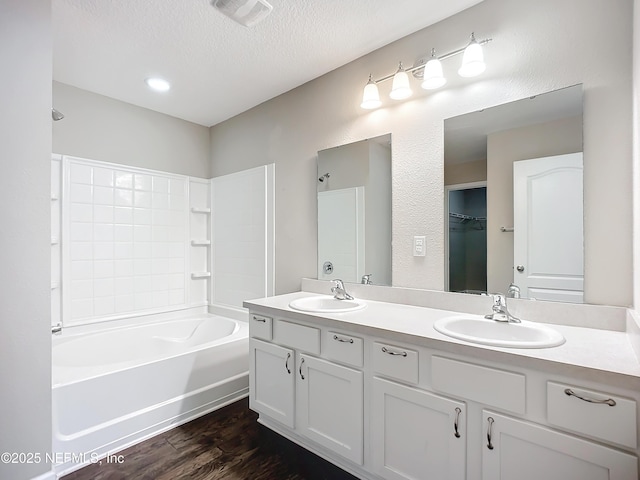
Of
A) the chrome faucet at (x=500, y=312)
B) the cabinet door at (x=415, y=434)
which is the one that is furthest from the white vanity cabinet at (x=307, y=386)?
the chrome faucet at (x=500, y=312)

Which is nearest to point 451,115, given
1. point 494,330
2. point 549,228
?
point 549,228

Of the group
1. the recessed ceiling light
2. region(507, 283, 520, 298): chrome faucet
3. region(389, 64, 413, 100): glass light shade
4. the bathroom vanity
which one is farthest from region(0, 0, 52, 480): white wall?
Result: region(507, 283, 520, 298): chrome faucet

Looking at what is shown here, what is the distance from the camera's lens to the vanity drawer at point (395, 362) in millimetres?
1412

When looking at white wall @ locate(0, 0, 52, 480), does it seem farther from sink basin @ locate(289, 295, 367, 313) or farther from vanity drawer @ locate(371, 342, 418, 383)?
vanity drawer @ locate(371, 342, 418, 383)

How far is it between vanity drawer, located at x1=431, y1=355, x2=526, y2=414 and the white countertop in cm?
5

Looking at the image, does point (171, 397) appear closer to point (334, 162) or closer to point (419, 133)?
point (334, 162)

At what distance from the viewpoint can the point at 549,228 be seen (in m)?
1.59

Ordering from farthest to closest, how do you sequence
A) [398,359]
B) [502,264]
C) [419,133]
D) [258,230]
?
[258,230] < [419,133] < [502,264] < [398,359]

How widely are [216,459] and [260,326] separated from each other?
757 millimetres

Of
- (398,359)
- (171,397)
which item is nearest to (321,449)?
(398,359)

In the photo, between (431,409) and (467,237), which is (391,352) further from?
(467,237)

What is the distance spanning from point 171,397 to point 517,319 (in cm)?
217

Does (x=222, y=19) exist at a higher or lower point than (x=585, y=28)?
higher

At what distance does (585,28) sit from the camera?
1.51 m
